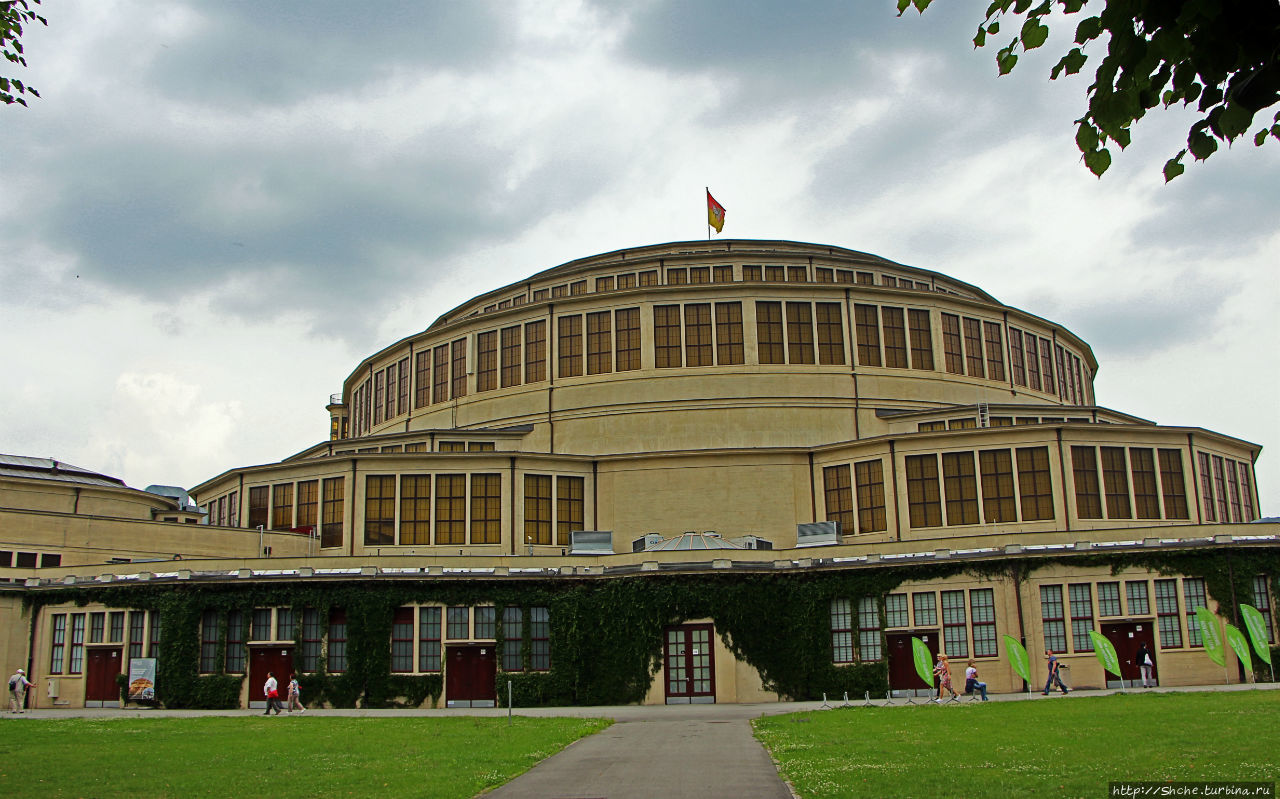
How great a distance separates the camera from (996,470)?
180 ft

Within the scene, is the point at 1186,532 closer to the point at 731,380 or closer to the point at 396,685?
the point at 731,380

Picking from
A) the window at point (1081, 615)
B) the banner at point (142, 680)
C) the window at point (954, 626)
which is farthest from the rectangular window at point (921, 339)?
the banner at point (142, 680)

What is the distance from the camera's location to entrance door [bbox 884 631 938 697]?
4778 centimetres

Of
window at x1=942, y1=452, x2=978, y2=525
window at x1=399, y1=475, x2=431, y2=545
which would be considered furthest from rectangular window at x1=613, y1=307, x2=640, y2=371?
window at x1=942, y1=452, x2=978, y2=525

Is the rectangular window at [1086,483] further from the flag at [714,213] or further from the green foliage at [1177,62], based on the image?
the green foliage at [1177,62]

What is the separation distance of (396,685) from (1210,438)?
40911mm

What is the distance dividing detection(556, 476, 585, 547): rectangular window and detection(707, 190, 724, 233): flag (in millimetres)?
22891

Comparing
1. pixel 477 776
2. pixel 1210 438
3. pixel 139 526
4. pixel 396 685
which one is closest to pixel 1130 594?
pixel 1210 438

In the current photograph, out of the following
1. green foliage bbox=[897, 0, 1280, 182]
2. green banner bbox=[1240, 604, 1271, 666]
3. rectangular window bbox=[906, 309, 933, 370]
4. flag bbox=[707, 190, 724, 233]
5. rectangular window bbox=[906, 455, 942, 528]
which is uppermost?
flag bbox=[707, 190, 724, 233]

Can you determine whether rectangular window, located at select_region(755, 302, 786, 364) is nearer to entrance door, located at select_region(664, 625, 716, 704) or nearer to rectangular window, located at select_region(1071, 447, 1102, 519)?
rectangular window, located at select_region(1071, 447, 1102, 519)

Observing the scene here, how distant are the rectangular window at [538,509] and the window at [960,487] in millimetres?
19864

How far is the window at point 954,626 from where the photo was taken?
47.3 meters

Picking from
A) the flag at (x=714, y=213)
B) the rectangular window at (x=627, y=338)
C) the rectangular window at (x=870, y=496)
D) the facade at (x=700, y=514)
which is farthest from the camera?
the flag at (x=714, y=213)

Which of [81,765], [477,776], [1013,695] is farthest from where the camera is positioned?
[1013,695]
